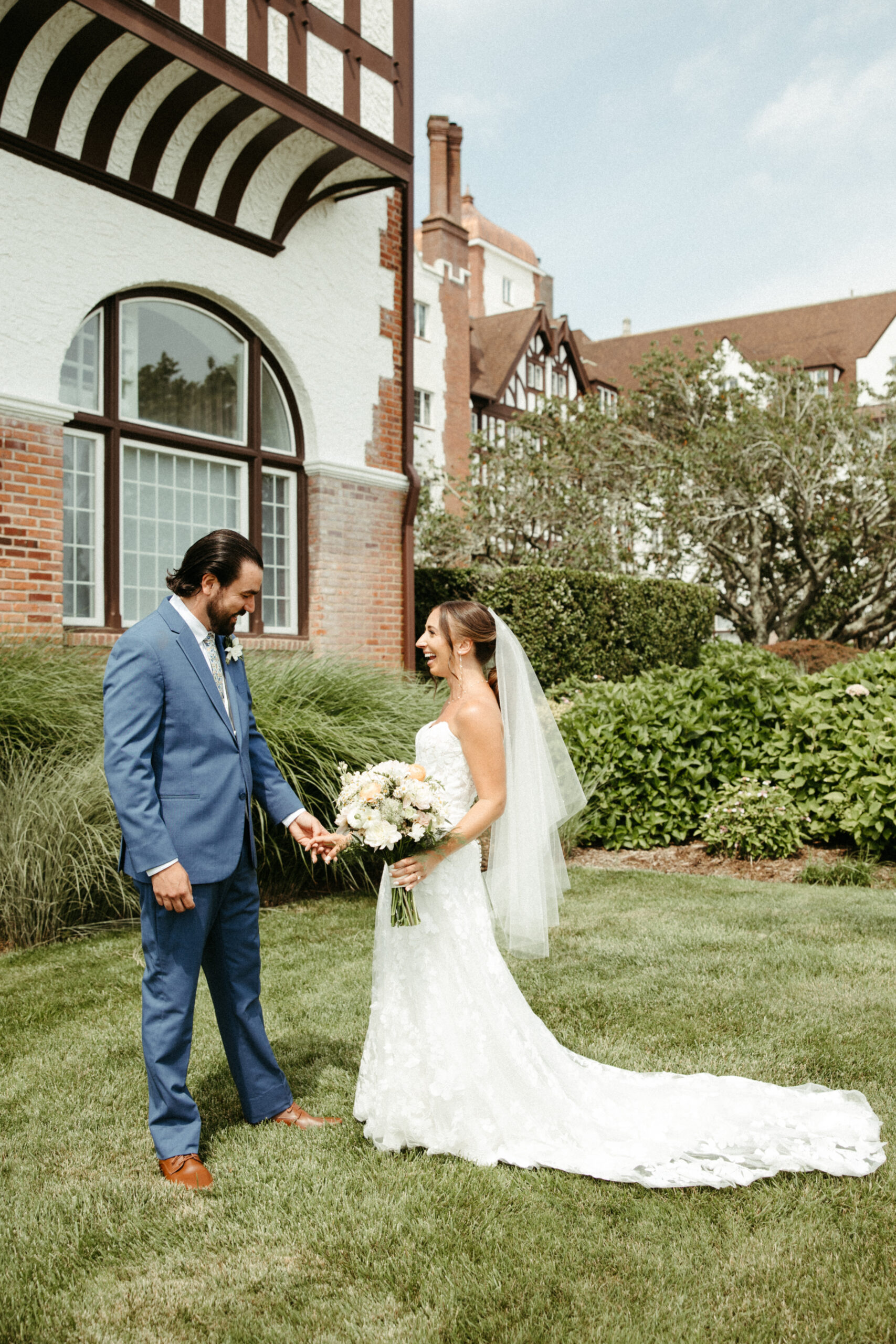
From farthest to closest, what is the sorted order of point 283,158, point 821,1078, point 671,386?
1. point 671,386
2. point 283,158
3. point 821,1078

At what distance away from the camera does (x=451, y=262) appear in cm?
3070

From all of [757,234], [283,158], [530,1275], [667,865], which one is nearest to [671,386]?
[757,234]

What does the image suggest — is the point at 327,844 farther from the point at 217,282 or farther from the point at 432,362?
the point at 432,362

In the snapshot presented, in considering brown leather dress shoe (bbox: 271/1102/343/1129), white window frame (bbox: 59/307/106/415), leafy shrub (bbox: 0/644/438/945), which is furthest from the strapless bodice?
white window frame (bbox: 59/307/106/415)

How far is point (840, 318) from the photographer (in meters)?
44.5

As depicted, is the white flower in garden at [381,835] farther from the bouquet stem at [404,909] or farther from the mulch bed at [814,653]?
the mulch bed at [814,653]

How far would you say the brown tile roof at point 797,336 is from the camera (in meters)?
42.8

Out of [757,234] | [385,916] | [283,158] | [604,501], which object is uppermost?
[757,234]

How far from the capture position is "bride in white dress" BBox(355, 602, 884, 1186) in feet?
11.1

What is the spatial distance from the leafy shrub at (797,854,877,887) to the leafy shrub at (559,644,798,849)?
1190 mm

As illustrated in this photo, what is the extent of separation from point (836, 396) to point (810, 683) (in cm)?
1335

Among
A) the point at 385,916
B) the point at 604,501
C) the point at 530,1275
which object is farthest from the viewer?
the point at 604,501

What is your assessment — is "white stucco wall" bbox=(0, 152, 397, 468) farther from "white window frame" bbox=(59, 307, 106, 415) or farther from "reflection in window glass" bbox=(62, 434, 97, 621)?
"reflection in window glass" bbox=(62, 434, 97, 621)

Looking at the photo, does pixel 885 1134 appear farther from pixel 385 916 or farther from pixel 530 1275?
pixel 385 916
